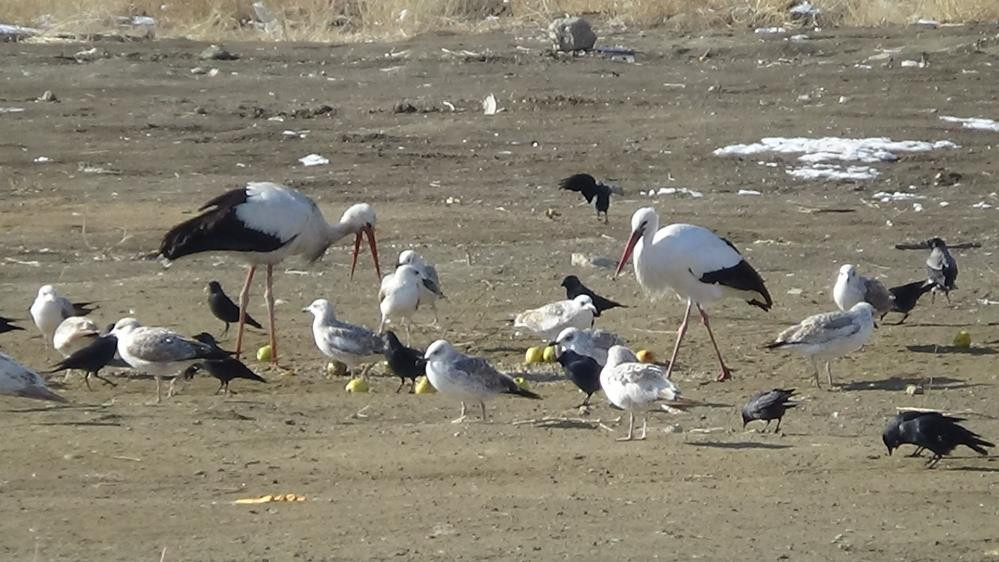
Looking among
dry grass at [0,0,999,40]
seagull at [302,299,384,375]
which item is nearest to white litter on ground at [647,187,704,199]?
seagull at [302,299,384,375]

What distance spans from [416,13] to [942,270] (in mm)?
20482

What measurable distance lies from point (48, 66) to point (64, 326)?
16.7m

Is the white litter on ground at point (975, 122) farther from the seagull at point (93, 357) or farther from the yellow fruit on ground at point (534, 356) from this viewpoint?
the seagull at point (93, 357)

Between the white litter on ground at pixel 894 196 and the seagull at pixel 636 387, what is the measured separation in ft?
32.8

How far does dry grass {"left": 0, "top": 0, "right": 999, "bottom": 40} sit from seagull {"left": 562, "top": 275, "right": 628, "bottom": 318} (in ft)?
59.2

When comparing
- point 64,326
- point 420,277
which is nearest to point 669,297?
point 420,277

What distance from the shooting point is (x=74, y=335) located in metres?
13.5

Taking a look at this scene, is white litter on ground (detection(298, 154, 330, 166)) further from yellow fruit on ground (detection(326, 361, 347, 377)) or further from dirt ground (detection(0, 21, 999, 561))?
yellow fruit on ground (detection(326, 361, 347, 377))

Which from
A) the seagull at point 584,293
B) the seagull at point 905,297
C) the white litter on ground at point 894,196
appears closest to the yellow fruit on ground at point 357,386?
the seagull at point 584,293

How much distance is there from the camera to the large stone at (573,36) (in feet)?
99.8

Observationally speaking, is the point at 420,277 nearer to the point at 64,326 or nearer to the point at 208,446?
the point at 64,326

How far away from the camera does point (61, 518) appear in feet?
30.4

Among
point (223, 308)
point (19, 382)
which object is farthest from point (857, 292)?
point (19, 382)

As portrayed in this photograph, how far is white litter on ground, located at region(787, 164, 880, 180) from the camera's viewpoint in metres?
22.0
